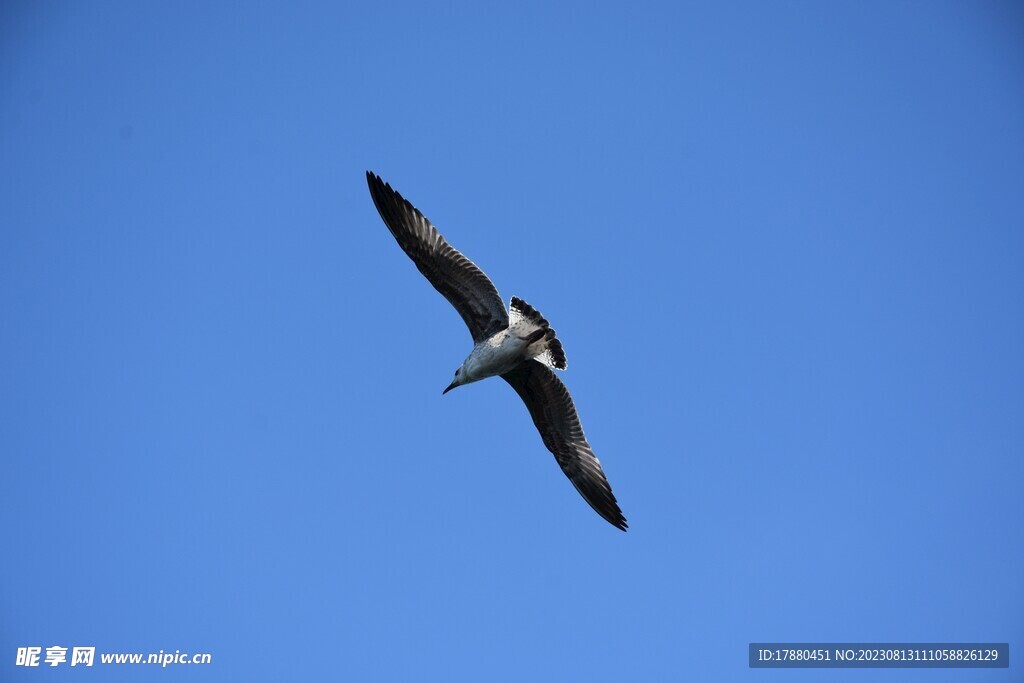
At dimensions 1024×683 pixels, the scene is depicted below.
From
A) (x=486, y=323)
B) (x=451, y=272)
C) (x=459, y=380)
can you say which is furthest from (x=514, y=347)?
(x=451, y=272)

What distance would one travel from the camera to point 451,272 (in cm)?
1311

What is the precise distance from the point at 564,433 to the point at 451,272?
113 inches

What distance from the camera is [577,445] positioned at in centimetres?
1425

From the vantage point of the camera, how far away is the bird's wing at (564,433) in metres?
13.8

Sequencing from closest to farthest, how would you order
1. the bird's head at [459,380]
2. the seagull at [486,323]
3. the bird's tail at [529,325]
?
the bird's tail at [529,325] → the seagull at [486,323] → the bird's head at [459,380]

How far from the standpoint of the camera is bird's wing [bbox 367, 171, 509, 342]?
13.0 m

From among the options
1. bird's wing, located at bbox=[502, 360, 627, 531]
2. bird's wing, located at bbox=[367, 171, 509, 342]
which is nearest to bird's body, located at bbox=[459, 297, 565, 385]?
bird's wing, located at bbox=[367, 171, 509, 342]

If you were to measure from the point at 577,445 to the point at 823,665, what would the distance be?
490 cm

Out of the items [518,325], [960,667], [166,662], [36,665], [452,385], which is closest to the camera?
[518,325]

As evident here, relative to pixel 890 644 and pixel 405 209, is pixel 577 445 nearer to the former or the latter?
pixel 405 209

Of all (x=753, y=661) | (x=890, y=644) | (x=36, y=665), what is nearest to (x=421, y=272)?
(x=753, y=661)

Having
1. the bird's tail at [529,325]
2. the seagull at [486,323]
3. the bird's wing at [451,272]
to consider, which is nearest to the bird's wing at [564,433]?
the seagull at [486,323]

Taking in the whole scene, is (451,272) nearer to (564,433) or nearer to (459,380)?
(459,380)

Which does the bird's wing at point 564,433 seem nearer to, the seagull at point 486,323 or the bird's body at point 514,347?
the seagull at point 486,323
